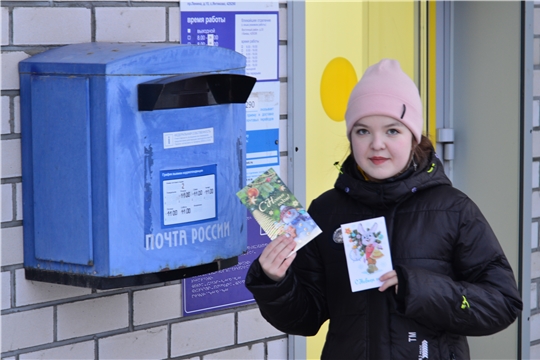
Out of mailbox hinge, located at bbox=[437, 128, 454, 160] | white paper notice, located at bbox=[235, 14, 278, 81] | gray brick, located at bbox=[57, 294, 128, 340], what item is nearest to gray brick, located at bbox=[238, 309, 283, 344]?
gray brick, located at bbox=[57, 294, 128, 340]

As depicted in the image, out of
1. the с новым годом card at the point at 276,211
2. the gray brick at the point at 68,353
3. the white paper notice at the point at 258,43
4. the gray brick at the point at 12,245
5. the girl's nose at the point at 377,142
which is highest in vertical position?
the white paper notice at the point at 258,43

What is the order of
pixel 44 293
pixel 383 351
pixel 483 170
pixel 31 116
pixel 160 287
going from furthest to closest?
pixel 483 170
pixel 160 287
pixel 44 293
pixel 31 116
pixel 383 351

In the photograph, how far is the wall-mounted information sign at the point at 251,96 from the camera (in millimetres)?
3102

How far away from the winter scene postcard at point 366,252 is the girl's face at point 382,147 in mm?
153

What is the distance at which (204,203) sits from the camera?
256 cm

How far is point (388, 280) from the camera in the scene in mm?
2287

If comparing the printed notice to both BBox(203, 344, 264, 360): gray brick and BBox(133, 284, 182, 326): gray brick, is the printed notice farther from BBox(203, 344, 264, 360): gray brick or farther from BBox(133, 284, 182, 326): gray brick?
BBox(203, 344, 264, 360): gray brick

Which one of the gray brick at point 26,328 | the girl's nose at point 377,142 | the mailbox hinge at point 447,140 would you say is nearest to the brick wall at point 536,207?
the mailbox hinge at point 447,140

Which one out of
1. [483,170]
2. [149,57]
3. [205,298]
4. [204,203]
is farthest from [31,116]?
[483,170]

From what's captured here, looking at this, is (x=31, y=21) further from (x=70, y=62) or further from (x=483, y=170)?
(x=483, y=170)

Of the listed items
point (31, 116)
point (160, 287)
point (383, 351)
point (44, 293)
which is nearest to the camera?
point (383, 351)

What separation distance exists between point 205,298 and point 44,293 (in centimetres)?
68

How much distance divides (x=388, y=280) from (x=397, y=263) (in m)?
0.09

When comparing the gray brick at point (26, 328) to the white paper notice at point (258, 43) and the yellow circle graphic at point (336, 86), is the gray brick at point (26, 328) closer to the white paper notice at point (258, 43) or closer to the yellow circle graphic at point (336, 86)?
the white paper notice at point (258, 43)
